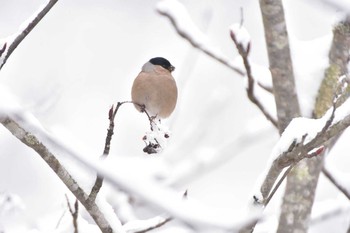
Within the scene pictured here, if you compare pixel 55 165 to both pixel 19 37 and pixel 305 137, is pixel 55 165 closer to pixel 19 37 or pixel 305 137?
pixel 19 37

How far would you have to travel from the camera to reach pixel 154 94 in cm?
186

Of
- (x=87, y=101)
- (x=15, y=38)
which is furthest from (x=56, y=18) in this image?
(x=15, y=38)

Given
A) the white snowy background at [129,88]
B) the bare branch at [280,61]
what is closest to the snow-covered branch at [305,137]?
the bare branch at [280,61]

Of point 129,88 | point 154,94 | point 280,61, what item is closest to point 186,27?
point 280,61

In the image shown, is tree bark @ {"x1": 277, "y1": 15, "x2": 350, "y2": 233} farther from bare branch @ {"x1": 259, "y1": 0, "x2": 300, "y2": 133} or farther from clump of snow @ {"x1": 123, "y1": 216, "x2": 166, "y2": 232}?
clump of snow @ {"x1": 123, "y1": 216, "x2": 166, "y2": 232}

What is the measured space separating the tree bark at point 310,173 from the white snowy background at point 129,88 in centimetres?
205

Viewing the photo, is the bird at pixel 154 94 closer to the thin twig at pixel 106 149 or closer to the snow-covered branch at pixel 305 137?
the thin twig at pixel 106 149

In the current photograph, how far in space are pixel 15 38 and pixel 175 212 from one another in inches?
35.3

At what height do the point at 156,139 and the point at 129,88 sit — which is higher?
the point at 156,139

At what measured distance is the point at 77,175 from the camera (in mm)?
1548

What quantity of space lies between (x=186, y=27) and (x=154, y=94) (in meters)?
0.50

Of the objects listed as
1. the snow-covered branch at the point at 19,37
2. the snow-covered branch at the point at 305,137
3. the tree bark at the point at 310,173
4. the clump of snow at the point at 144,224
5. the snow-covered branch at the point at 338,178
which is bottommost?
the snow-covered branch at the point at 338,178

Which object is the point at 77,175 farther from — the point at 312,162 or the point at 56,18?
the point at 56,18

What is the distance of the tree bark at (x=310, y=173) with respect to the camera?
1870mm
